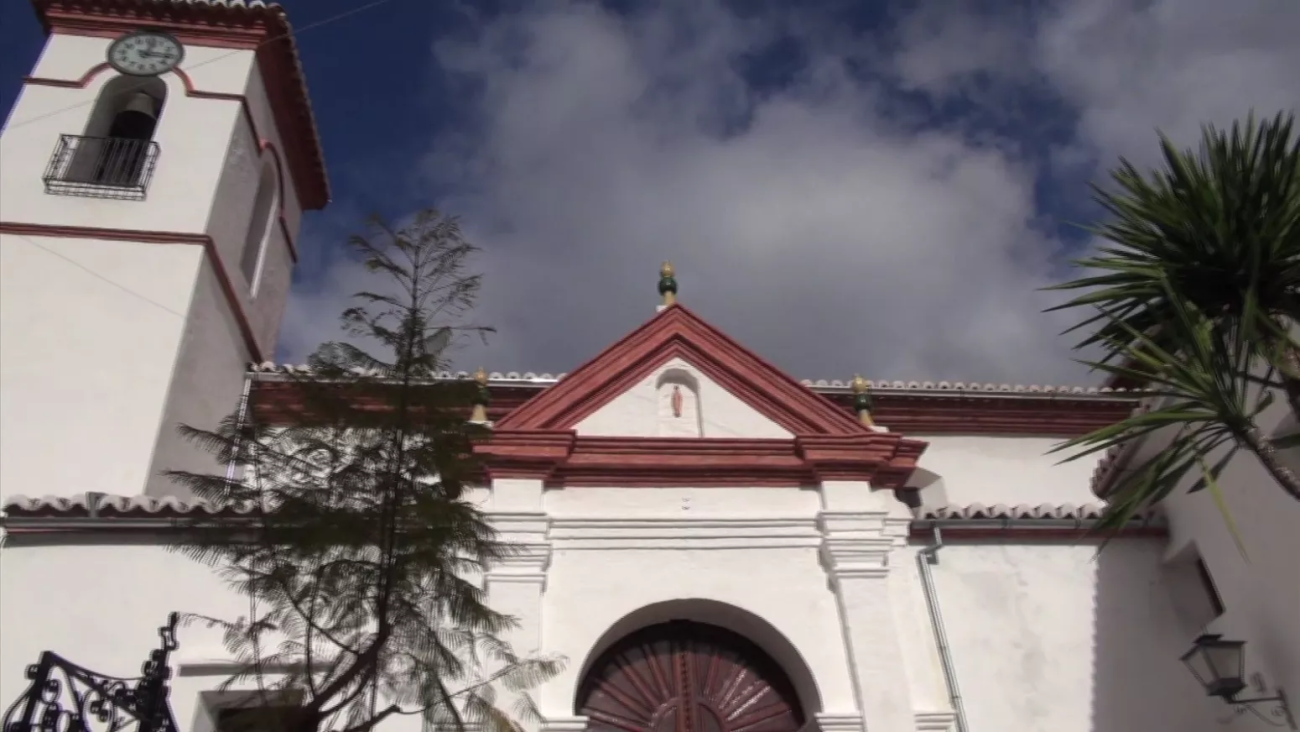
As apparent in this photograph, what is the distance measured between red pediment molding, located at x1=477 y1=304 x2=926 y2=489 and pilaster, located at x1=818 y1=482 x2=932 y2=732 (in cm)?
31

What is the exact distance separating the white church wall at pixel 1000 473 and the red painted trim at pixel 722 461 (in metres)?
5.19

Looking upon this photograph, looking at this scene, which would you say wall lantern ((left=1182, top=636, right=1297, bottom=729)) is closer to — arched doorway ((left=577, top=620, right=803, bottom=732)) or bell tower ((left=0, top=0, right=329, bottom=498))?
arched doorway ((left=577, top=620, right=803, bottom=732))

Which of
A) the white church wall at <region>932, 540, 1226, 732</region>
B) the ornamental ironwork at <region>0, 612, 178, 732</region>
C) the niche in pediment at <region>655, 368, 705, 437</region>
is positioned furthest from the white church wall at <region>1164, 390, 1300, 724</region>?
the ornamental ironwork at <region>0, 612, 178, 732</region>

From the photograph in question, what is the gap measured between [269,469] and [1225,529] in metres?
8.38

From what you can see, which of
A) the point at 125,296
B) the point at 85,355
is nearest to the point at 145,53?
the point at 125,296

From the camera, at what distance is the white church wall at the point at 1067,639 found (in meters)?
9.02

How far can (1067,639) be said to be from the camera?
9.37 m

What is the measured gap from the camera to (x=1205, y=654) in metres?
8.75

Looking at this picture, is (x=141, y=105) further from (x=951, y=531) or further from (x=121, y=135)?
(x=951, y=531)

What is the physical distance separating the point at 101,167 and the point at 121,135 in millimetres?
1248

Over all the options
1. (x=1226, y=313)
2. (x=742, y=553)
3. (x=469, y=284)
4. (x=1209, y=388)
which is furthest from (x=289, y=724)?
(x=1226, y=313)

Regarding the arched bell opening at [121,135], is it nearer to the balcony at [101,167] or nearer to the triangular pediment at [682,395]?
the balcony at [101,167]

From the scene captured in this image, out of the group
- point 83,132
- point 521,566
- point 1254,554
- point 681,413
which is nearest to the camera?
point 521,566

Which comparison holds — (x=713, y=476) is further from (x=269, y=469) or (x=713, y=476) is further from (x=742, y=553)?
(x=269, y=469)
